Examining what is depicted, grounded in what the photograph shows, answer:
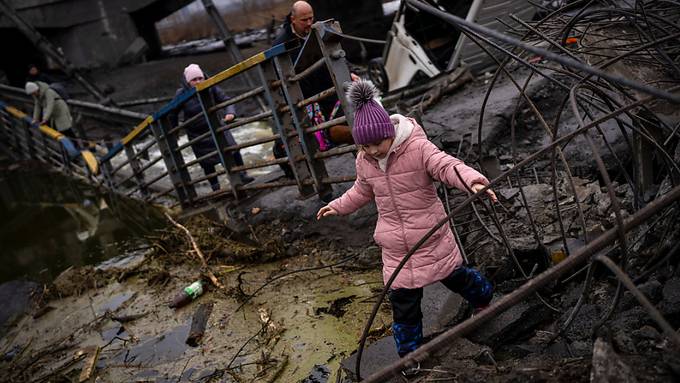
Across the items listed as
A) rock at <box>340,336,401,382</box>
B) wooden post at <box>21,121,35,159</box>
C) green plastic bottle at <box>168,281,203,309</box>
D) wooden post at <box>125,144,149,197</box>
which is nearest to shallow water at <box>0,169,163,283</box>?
wooden post at <box>125,144,149,197</box>

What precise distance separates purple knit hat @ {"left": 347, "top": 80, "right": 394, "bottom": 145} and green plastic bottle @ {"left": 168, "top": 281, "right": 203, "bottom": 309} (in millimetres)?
2692

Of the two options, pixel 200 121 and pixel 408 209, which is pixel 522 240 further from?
pixel 200 121

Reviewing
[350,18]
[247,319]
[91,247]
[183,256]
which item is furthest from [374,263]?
[350,18]

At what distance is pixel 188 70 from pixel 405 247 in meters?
4.33

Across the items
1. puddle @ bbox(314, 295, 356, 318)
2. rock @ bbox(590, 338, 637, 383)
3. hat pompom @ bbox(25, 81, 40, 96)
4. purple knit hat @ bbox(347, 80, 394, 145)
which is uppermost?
hat pompom @ bbox(25, 81, 40, 96)

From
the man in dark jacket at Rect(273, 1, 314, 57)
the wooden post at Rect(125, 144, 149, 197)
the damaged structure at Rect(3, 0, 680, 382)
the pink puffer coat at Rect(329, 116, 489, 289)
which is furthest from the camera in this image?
the wooden post at Rect(125, 144, 149, 197)

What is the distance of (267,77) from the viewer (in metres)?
4.51

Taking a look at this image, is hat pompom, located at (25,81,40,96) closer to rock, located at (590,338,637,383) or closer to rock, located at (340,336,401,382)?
rock, located at (340,336,401,382)

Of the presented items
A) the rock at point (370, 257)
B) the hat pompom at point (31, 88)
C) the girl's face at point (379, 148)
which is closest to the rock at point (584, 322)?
the girl's face at point (379, 148)

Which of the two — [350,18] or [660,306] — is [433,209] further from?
[350,18]

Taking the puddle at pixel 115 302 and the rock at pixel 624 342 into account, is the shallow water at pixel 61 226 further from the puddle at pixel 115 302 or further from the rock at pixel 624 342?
the rock at pixel 624 342

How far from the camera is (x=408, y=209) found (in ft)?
8.46

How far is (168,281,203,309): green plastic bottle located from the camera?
4363 millimetres

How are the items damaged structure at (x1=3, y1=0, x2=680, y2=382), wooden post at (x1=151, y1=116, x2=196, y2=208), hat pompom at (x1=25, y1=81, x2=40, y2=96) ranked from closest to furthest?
damaged structure at (x1=3, y1=0, x2=680, y2=382) < wooden post at (x1=151, y1=116, x2=196, y2=208) < hat pompom at (x1=25, y1=81, x2=40, y2=96)
